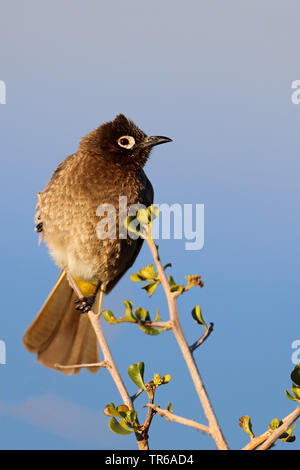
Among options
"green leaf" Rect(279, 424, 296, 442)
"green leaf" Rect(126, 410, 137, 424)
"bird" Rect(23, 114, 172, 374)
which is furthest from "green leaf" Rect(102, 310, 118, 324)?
"bird" Rect(23, 114, 172, 374)

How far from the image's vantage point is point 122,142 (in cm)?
730

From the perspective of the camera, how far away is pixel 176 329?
2.45m

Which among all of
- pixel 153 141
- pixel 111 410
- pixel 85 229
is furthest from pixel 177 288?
pixel 153 141

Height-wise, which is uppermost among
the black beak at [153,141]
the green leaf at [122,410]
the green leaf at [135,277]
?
the black beak at [153,141]

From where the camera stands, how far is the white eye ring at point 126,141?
727 centimetres

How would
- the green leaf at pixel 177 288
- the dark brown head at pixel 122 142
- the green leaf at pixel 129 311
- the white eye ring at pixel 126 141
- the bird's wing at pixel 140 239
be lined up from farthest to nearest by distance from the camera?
the white eye ring at pixel 126 141 → the dark brown head at pixel 122 142 → the bird's wing at pixel 140 239 → the green leaf at pixel 129 311 → the green leaf at pixel 177 288

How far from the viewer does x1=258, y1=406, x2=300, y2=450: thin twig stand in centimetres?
242

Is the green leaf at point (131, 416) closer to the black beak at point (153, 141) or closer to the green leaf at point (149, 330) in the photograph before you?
the green leaf at point (149, 330)

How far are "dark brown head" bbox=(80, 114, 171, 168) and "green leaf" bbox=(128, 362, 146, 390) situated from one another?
415cm

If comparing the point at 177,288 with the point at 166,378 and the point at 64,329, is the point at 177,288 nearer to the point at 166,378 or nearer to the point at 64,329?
the point at 166,378

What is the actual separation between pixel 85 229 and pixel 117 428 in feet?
12.0

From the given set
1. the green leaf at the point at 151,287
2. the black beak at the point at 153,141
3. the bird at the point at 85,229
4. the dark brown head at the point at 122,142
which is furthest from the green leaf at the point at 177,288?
the black beak at the point at 153,141
